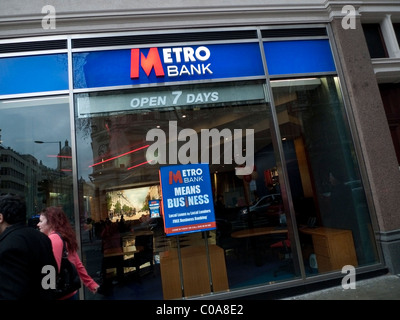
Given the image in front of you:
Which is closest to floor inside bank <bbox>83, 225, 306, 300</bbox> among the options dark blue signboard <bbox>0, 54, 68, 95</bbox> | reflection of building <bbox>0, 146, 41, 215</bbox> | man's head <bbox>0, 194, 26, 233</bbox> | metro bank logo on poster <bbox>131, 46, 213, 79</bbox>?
reflection of building <bbox>0, 146, 41, 215</bbox>

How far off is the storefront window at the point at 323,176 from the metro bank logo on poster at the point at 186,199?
1.67 metres

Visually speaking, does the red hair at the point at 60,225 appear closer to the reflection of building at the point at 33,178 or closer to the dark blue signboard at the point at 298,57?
the reflection of building at the point at 33,178

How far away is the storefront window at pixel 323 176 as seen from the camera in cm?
507

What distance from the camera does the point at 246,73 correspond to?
5293 mm

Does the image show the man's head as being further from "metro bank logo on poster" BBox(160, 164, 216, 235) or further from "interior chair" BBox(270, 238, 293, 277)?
"interior chair" BBox(270, 238, 293, 277)

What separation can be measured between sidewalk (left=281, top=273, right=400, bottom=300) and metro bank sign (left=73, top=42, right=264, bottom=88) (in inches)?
162

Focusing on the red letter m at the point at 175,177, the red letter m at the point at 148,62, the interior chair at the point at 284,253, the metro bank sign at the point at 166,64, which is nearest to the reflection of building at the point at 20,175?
the metro bank sign at the point at 166,64

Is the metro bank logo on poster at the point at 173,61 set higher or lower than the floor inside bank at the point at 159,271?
higher

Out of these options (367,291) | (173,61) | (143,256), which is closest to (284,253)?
(367,291)

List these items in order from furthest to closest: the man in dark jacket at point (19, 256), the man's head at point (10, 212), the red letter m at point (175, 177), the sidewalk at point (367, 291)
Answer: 1. the red letter m at point (175, 177)
2. the sidewalk at point (367, 291)
3. the man's head at point (10, 212)
4. the man in dark jacket at point (19, 256)

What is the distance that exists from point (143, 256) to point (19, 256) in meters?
3.99

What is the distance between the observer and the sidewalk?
4.00 meters

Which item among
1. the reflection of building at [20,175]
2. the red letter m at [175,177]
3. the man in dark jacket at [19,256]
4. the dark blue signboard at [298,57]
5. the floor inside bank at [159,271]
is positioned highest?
the dark blue signboard at [298,57]
